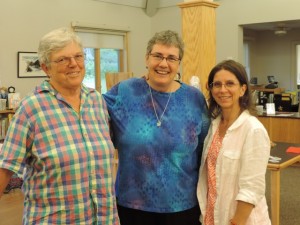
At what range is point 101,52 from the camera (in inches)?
312

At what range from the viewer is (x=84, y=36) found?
7.41 m

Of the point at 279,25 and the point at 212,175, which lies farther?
the point at 279,25

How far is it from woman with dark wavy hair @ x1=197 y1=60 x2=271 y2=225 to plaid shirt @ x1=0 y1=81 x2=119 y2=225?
0.53 meters

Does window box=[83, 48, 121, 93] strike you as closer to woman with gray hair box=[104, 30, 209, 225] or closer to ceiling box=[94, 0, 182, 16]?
ceiling box=[94, 0, 182, 16]

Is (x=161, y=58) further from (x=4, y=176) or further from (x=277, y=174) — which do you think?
(x=277, y=174)

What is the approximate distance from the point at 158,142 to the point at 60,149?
49cm

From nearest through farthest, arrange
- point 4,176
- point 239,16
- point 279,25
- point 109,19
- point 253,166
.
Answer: point 4,176, point 253,166, point 239,16, point 109,19, point 279,25

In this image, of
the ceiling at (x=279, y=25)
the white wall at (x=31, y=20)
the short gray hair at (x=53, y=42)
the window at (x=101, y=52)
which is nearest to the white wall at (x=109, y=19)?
the white wall at (x=31, y=20)

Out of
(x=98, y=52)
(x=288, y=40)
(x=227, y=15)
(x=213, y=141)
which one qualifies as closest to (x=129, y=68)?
(x=98, y=52)

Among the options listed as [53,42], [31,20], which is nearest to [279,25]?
[31,20]

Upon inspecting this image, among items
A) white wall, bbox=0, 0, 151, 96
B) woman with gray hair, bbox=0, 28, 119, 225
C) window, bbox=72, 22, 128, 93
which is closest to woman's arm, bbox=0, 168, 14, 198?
woman with gray hair, bbox=0, 28, 119, 225

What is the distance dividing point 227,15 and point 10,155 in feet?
22.9

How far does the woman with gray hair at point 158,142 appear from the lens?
70.8 inches

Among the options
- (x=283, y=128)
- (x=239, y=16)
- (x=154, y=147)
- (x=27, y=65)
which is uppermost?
(x=239, y=16)
